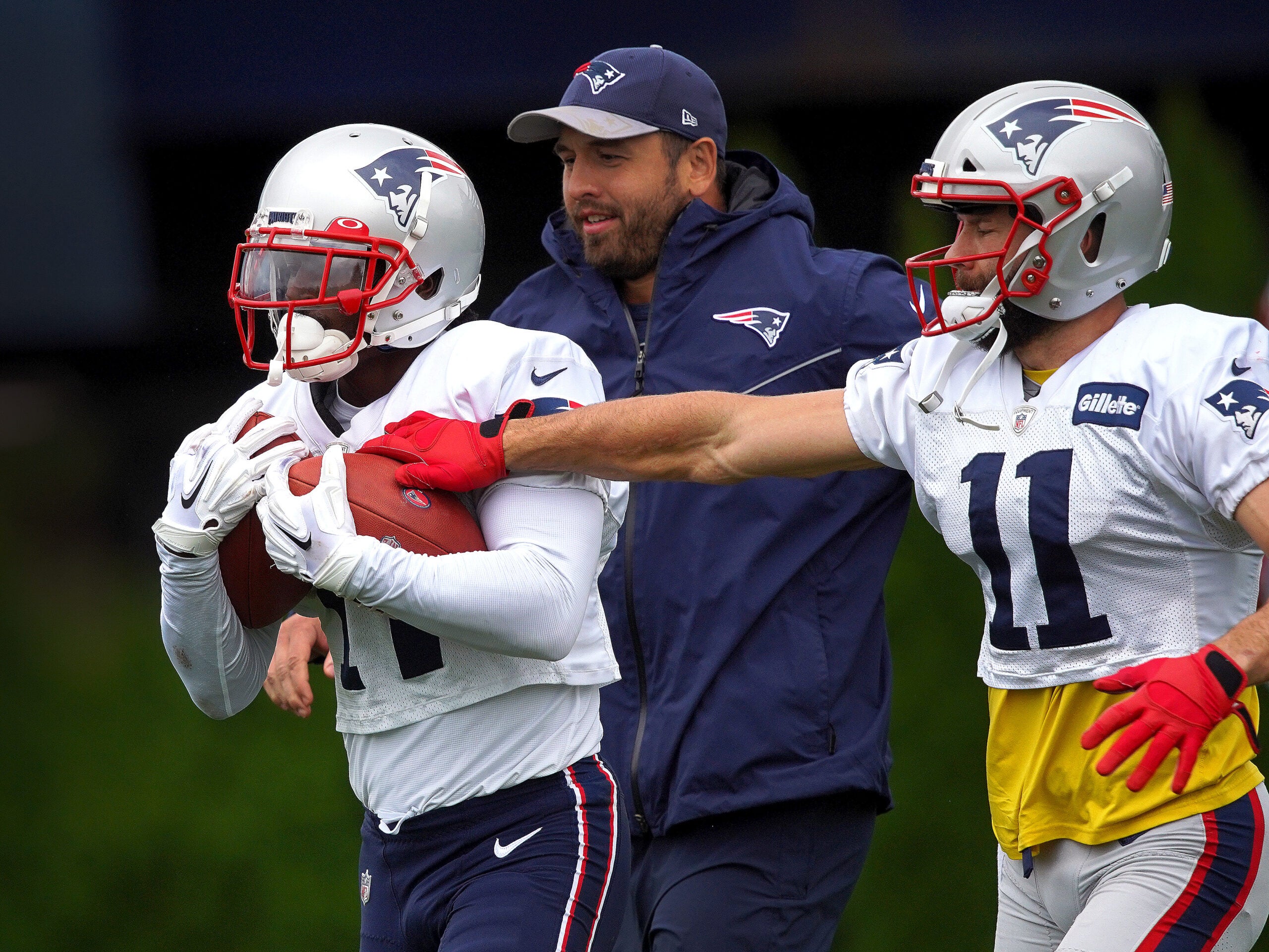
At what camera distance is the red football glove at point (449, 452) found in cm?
234

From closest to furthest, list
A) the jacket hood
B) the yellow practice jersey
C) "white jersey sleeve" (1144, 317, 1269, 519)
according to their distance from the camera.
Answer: "white jersey sleeve" (1144, 317, 1269, 519)
the yellow practice jersey
the jacket hood

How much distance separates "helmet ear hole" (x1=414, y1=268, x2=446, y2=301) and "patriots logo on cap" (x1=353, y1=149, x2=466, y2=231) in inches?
3.9

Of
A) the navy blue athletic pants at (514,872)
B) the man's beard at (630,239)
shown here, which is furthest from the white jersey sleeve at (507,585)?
the man's beard at (630,239)

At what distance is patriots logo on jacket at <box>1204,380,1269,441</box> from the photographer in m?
2.16

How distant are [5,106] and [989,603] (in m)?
5.06

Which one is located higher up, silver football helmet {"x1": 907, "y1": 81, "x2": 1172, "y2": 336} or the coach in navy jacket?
silver football helmet {"x1": 907, "y1": 81, "x2": 1172, "y2": 336}

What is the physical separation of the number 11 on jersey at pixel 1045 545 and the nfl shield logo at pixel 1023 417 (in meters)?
0.05

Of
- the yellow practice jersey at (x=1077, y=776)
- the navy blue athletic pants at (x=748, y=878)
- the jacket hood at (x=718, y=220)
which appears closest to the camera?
the yellow practice jersey at (x=1077, y=776)

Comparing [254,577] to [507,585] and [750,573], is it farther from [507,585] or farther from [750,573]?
[750,573]

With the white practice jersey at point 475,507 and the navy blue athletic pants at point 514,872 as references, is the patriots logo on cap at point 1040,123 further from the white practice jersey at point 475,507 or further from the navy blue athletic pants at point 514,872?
the navy blue athletic pants at point 514,872

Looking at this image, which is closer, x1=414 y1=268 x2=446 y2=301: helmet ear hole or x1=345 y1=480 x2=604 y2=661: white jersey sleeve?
x1=345 y1=480 x2=604 y2=661: white jersey sleeve

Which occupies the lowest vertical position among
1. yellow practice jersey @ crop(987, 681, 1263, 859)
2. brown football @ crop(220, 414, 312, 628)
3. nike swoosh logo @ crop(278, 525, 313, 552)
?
yellow practice jersey @ crop(987, 681, 1263, 859)

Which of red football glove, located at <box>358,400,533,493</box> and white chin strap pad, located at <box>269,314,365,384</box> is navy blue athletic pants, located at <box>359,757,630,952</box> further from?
white chin strap pad, located at <box>269,314,365,384</box>

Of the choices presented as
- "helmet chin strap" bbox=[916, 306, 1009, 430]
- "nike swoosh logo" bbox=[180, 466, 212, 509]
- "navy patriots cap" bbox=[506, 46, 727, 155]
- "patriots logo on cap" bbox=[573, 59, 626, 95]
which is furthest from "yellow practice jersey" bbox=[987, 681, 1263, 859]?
"patriots logo on cap" bbox=[573, 59, 626, 95]
